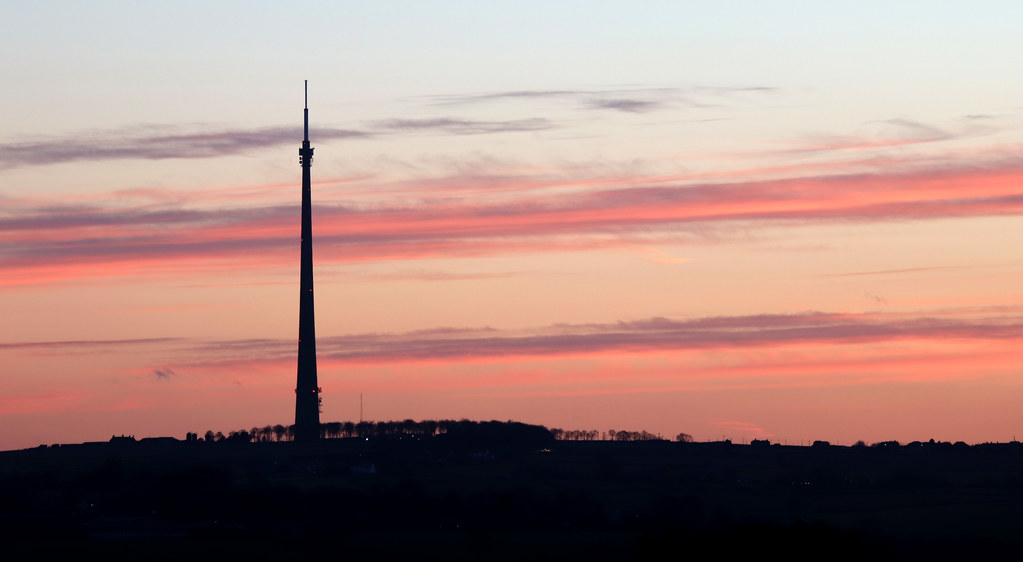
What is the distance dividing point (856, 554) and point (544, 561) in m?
27.7

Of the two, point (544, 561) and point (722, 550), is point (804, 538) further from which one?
point (544, 561)

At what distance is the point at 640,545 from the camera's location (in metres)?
146

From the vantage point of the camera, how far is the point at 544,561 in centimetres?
14400

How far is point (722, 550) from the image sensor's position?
139000mm

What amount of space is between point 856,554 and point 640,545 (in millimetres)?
19598

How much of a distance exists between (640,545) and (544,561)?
9116 mm

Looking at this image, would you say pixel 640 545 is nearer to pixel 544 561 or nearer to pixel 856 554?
pixel 544 561

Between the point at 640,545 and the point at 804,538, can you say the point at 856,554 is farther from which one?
the point at 640,545

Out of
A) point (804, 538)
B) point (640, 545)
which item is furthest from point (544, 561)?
point (804, 538)

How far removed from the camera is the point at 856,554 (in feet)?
456

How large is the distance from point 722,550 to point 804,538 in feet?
25.4

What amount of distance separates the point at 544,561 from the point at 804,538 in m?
23.3

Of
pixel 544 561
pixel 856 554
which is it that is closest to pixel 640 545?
pixel 544 561
